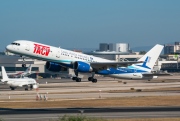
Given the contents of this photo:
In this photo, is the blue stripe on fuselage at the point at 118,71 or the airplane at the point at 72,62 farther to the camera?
the blue stripe on fuselage at the point at 118,71

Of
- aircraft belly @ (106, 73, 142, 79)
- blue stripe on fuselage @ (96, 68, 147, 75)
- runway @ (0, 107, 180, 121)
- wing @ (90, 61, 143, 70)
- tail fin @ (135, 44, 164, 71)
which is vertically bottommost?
runway @ (0, 107, 180, 121)

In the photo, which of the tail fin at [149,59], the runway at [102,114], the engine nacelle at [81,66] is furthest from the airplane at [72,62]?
the runway at [102,114]

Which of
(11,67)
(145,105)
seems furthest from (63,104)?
(11,67)

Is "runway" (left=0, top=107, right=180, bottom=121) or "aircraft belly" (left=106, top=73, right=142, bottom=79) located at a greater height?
"aircraft belly" (left=106, top=73, right=142, bottom=79)

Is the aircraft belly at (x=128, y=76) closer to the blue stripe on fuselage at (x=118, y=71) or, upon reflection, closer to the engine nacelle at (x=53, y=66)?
the blue stripe on fuselage at (x=118, y=71)

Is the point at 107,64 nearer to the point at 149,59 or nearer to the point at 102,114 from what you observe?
the point at 149,59

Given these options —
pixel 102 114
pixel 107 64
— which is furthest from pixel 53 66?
pixel 102 114

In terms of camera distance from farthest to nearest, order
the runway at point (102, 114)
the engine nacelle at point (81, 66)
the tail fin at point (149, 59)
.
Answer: the tail fin at point (149, 59), the engine nacelle at point (81, 66), the runway at point (102, 114)

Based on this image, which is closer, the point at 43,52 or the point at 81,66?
the point at 43,52

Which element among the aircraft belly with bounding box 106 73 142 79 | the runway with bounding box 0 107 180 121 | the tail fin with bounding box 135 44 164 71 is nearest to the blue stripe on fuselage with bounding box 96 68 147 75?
the aircraft belly with bounding box 106 73 142 79

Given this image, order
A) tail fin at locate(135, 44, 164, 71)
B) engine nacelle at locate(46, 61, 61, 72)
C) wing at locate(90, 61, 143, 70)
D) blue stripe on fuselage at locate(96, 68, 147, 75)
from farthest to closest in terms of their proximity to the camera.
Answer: tail fin at locate(135, 44, 164, 71) < blue stripe on fuselage at locate(96, 68, 147, 75) < wing at locate(90, 61, 143, 70) < engine nacelle at locate(46, 61, 61, 72)

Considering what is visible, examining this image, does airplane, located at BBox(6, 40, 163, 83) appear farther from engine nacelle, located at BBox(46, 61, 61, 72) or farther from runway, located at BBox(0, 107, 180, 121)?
runway, located at BBox(0, 107, 180, 121)

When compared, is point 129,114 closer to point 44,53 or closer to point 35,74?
point 44,53

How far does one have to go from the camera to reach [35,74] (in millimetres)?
152500
